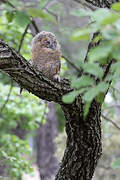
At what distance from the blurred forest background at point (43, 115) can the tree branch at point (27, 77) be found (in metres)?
0.76

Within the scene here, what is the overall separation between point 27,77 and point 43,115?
71.6 inches

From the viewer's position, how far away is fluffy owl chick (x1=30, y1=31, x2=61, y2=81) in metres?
2.96

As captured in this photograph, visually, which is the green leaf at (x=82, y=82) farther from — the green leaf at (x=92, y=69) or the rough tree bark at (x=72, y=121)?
the rough tree bark at (x=72, y=121)

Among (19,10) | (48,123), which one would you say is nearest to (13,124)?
(48,123)

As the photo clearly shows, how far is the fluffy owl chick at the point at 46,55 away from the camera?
117 inches

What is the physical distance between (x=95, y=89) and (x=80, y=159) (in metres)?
1.94

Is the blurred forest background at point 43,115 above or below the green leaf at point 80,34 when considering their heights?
above

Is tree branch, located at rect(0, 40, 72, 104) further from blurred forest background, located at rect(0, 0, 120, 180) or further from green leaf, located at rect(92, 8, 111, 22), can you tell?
green leaf, located at rect(92, 8, 111, 22)

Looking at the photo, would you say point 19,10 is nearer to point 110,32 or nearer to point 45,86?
point 110,32

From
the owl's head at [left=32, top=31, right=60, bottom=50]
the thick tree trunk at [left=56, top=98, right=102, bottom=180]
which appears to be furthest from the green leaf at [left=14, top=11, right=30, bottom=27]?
the owl's head at [left=32, top=31, right=60, bottom=50]

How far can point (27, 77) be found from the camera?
2.36 m

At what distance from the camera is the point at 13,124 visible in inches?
283

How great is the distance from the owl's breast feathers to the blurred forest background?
46cm

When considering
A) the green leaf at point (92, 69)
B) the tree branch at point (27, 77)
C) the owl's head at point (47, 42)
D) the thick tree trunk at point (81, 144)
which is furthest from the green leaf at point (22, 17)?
the owl's head at point (47, 42)
